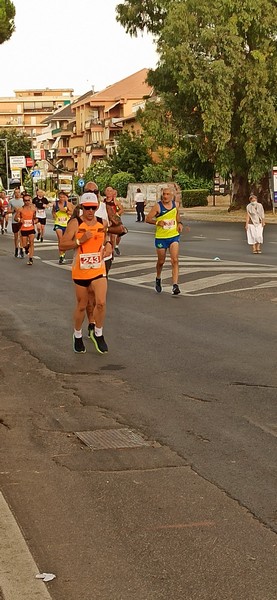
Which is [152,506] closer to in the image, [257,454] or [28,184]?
[257,454]

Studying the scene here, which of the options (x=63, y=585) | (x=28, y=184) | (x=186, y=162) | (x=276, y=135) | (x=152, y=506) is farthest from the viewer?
(x=28, y=184)

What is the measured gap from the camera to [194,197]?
7594cm

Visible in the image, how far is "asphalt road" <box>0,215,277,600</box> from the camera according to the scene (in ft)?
17.0

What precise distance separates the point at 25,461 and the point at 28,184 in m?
120

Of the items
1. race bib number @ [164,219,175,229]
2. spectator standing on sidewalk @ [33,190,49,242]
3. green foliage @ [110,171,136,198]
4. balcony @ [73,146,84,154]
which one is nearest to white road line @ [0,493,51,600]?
race bib number @ [164,219,175,229]

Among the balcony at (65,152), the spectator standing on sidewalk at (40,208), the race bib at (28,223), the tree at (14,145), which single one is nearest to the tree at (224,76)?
the spectator standing on sidewalk at (40,208)

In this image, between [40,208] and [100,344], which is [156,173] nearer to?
[40,208]

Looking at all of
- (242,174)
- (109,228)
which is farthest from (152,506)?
(242,174)

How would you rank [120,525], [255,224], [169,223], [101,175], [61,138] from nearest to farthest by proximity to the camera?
[120,525] < [169,223] < [255,224] < [101,175] < [61,138]

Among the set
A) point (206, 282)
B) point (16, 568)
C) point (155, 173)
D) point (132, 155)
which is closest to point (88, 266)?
point (16, 568)

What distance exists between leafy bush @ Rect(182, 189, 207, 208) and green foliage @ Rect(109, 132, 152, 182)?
834 cm

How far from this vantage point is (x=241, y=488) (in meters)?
6.36

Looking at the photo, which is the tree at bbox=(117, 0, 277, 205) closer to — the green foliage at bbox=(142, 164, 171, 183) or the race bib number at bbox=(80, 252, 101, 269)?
the green foliage at bbox=(142, 164, 171, 183)

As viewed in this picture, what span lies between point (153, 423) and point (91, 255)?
3802mm
